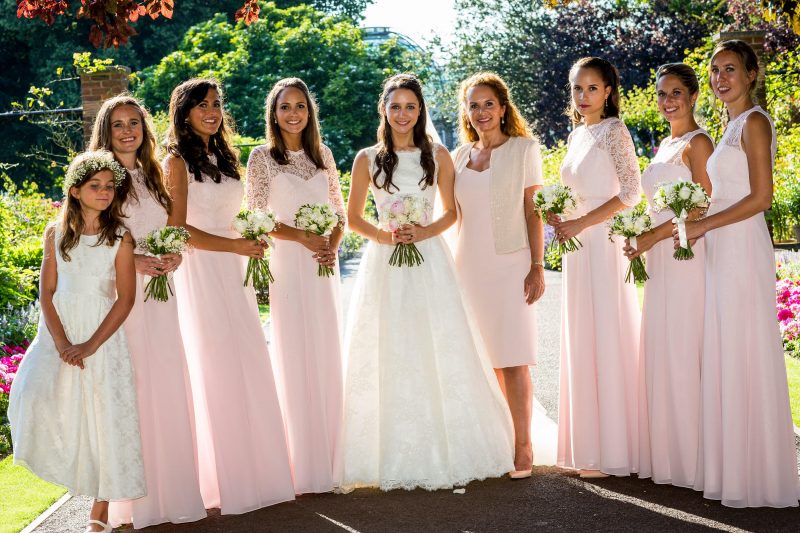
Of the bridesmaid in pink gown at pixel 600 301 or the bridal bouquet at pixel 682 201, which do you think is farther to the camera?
the bridesmaid in pink gown at pixel 600 301

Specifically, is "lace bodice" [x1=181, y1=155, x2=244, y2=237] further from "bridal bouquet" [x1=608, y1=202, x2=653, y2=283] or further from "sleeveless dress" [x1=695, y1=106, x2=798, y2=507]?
"sleeveless dress" [x1=695, y1=106, x2=798, y2=507]

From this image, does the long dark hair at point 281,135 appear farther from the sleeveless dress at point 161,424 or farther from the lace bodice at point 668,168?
the lace bodice at point 668,168

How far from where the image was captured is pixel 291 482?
578 cm

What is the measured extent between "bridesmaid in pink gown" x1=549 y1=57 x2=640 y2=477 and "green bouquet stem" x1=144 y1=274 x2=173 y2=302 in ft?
8.19

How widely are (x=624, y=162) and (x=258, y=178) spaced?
2.42m

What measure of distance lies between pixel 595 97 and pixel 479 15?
1413 inches

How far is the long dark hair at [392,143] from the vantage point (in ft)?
20.4

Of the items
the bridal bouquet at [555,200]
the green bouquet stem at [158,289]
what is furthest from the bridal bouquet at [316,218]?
the bridal bouquet at [555,200]

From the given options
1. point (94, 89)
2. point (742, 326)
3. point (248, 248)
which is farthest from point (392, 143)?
point (94, 89)

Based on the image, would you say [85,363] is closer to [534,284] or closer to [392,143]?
[392,143]

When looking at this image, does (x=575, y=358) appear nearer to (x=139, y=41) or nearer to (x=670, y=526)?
(x=670, y=526)

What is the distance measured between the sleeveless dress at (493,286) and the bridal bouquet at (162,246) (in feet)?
6.67

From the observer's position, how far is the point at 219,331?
5.78 m

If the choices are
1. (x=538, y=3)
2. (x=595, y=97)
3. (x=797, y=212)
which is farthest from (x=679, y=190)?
(x=538, y=3)
